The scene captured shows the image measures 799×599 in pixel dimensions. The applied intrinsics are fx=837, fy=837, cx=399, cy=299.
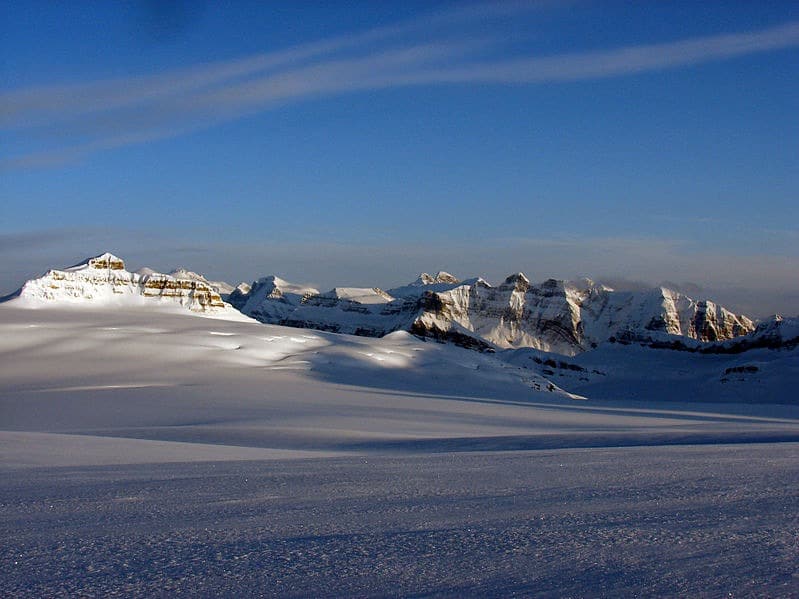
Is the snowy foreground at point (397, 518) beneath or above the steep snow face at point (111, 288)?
beneath

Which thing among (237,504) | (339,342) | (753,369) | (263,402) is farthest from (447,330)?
(237,504)

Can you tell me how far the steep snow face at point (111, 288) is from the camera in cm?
7506

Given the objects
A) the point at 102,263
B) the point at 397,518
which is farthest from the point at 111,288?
the point at 397,518

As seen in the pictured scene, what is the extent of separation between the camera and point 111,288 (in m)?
82.1

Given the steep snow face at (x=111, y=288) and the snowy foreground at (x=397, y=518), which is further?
the steep snow face at (x=111, y=288)

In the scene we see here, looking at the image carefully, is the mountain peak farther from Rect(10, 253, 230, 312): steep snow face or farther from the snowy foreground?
the snowy foreground

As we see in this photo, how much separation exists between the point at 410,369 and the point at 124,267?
136 feet

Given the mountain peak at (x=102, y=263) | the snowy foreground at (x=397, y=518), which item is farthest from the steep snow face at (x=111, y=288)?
the snowy foreground at (x=397, y=518)

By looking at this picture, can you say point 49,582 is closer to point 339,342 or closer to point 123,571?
point 123,571

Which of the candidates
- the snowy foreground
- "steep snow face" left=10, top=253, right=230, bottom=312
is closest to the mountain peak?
"steep snow face" left=10, top=253, right=230, bottom=312

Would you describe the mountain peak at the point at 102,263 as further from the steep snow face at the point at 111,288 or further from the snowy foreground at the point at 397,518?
the snowy foreground at the point at 397,518

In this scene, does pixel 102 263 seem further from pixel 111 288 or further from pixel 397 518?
pixel 397 518

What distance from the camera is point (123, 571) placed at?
4875 millimetres

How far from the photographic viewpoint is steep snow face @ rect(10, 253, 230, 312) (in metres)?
75.1
